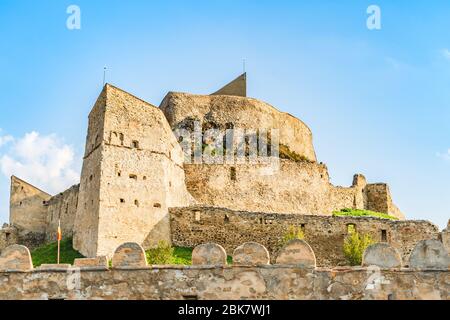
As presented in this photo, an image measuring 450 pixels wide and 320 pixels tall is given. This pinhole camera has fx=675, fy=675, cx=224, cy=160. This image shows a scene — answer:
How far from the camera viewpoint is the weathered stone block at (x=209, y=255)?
34.0ft

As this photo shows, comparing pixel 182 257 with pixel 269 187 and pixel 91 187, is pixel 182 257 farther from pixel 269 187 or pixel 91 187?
pixel 269 187

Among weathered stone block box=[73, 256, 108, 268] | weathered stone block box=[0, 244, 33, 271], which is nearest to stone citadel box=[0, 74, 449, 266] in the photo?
weathered stone block box=[73, 256, 108, 268]

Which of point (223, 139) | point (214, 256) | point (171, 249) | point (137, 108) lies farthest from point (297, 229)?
point (214, 256)

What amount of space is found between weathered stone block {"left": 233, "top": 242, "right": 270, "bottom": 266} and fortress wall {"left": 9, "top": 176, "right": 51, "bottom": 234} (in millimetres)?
27665

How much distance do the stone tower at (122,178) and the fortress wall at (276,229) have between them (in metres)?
1.05

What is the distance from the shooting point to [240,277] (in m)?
10.3

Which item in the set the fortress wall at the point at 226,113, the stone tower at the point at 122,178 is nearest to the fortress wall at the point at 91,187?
the stone tower at the point at 122,178

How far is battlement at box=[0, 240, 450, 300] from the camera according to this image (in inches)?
394

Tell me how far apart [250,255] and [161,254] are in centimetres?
1646

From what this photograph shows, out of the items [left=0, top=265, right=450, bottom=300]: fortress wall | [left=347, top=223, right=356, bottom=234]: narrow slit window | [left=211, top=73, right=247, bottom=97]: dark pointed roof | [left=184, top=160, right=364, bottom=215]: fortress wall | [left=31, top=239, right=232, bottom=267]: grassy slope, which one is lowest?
[left=0, top=265, right=450, bottom=300]: fortress wall

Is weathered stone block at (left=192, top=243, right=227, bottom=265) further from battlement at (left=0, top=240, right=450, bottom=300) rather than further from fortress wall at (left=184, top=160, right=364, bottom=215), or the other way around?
fortress wall at (left=184, top=160, right=364, bottom=215)
